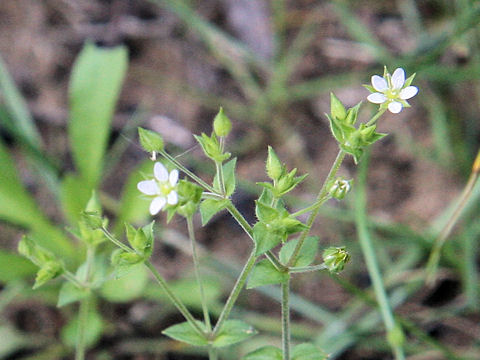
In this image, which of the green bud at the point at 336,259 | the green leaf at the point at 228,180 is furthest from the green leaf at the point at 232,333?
the green leaf at the point at 228,180

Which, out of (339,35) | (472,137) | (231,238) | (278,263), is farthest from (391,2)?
(278,263)

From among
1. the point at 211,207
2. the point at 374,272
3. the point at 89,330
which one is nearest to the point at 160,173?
the point at 211,207

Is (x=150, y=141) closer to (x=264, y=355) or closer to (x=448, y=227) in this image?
(x=264, y=355)

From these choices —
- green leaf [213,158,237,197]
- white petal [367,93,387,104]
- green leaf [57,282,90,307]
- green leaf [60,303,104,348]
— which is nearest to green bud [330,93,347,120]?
white petal [367,93,387,104]

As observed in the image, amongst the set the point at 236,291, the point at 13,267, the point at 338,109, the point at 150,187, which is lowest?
the point at 13,267

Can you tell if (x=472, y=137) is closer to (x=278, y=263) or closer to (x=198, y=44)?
(x=198, y=44)

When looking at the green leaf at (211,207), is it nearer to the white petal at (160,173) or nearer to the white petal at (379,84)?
the white petal at (160,173)
